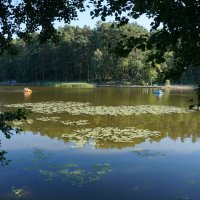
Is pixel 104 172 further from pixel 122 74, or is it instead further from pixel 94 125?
pixel 122 74

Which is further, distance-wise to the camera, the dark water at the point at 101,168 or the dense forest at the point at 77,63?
the dense forest at the point at 77,63

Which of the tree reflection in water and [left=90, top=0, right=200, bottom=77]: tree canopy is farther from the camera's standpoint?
the tree reflection in water

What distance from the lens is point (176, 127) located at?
21.1 m

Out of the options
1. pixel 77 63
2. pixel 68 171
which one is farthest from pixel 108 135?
pixel 77 63

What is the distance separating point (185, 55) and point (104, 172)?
8.43 metres

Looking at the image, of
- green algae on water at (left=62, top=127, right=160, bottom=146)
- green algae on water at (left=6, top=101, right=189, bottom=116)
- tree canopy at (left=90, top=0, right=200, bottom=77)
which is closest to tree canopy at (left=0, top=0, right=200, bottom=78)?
tree canopy at (left=90, top=0, right=200, bottom=77)

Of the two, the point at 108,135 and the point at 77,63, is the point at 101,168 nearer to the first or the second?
the point at 108,135

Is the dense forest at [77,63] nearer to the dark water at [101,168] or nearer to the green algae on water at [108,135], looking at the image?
the green algae on water at [108,135]

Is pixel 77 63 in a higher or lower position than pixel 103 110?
higher

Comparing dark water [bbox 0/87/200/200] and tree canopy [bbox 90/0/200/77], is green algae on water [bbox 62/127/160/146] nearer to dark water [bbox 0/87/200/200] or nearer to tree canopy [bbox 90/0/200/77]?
dark water [bbox 0/87/200/200]

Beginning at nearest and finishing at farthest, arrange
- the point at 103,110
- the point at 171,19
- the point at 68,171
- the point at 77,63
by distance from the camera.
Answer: the point at 171,19 → the point at 68,171 → the point at 103,110 → the point at 77,63

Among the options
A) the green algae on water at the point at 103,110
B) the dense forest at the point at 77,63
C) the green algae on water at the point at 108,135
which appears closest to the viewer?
the green algae on water at the point at 108,135

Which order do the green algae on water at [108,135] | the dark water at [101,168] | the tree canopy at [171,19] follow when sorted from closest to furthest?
the tree canopy at [171,19], the dark water at [101,168], the green algae on water at [108,135]

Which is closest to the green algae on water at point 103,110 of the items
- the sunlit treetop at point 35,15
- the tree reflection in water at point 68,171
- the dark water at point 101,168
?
the dark water at point 101,168
